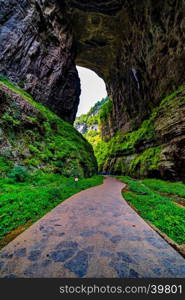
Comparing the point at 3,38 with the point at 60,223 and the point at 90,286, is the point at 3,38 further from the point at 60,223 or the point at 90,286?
the point at 90,286

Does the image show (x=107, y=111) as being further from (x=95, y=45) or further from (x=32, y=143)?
(x=32, y=143)

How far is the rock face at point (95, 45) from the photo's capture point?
1401 cm

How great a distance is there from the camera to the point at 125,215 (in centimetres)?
372

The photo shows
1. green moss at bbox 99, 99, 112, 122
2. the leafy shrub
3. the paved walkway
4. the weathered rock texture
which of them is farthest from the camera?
green moss at bbox 99, 99, 112, 122

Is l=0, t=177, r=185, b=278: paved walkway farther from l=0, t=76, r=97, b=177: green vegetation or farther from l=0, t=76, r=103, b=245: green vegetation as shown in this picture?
l=0, t=76, r=97, b=177: green vegetation

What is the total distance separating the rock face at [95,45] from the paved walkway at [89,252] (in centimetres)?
1141

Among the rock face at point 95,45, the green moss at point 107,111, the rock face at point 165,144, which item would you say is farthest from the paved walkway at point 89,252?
the green moss at point 107,111

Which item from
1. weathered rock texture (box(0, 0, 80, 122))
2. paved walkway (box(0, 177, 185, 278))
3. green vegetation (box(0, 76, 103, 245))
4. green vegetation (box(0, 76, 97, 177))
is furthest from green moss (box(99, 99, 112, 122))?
paved walkway (box(0, 177, 185, 278))

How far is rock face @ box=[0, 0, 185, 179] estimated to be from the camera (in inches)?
551

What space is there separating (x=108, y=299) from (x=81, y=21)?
102 feet

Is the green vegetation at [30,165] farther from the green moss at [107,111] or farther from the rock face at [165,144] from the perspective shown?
the green moss at [107,111]

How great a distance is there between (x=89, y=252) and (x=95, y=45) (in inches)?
1279

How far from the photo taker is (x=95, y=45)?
2555 centimetres

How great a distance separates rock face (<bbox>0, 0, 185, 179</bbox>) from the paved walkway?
37.4 ft
